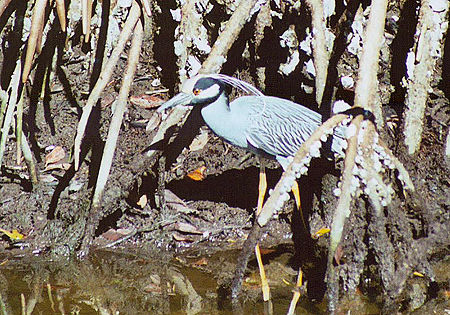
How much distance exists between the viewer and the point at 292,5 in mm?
3211

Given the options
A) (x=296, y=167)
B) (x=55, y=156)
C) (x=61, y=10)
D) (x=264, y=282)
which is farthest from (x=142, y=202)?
(x=296, y=167)

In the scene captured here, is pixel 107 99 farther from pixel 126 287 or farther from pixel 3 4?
pixel 126 287

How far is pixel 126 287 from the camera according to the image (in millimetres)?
2920

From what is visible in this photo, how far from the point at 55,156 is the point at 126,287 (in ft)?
3.32

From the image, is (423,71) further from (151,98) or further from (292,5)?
(151,98)

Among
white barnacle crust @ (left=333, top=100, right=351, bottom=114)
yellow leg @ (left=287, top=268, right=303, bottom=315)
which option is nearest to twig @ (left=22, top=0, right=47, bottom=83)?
white barnacle crust @ (left=333, top=100, right=351, bottom=114)

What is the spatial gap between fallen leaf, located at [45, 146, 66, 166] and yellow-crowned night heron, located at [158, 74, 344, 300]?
0.92 meters

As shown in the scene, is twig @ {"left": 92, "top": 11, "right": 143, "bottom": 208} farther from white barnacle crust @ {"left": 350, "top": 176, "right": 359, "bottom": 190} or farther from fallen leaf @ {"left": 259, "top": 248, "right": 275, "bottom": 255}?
white barnacle crust @ {"left": 350, "top": 176, "right": 359, "bottom": 190}

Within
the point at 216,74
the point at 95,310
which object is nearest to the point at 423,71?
the point at 216,74

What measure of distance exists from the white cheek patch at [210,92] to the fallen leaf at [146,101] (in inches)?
28.3

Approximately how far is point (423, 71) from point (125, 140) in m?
1.59

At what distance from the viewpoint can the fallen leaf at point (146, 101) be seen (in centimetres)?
371

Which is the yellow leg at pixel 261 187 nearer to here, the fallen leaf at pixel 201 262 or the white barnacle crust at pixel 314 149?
the fallen leaf at pixel 201 262

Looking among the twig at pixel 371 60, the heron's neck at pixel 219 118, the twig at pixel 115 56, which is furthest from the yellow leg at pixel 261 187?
the twig at pixel 115 56
